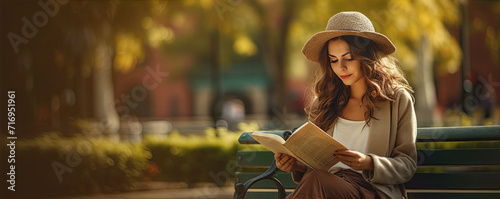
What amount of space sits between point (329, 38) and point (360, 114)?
1.48ft

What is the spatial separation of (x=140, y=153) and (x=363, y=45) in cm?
711

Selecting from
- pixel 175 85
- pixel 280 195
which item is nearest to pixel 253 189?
pixel 280 195

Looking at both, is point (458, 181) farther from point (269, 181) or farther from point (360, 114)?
point (269, 181)

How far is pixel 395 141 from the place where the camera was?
11.1 ft

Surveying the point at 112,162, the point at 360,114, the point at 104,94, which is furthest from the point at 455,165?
the point at 104,94

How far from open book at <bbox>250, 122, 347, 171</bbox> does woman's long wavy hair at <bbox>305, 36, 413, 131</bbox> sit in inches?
15.4

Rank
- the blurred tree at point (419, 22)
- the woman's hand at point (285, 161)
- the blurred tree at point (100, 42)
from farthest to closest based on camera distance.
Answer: the blurred tree at point (419, 22) < the blurred tree at point (100, 42) < the woman's hand at point (285, 161)

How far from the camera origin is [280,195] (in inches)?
150

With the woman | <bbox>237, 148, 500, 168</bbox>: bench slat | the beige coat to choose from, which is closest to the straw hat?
the woman

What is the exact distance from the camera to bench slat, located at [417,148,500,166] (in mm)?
3629

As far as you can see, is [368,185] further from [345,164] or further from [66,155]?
[66,155]

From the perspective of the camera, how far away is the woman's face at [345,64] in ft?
11.4

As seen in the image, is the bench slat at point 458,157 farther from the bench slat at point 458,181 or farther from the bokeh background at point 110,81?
the bokeh background at point 110,81

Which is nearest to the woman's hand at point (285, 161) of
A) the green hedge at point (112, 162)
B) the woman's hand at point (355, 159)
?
the woman's hand at point (355, 159)
